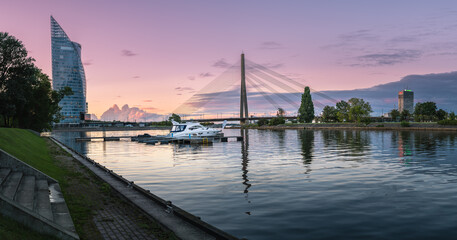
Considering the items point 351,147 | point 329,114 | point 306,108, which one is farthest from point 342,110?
point 351,147

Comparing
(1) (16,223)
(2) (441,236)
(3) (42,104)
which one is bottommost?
(2) (441,236)

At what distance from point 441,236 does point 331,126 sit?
145 m

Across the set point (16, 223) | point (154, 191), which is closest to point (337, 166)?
point (154, 191)

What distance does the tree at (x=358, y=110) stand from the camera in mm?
148125

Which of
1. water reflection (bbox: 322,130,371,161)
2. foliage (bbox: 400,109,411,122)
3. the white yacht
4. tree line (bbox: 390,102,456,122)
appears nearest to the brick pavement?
water reflection (bbox: 322,130,371,161)

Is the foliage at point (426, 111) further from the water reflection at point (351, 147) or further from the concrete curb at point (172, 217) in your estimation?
the concrete curb at point (172, 217)

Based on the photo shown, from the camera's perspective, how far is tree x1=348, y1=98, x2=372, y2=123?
148 m

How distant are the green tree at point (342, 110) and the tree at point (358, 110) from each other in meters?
6.10

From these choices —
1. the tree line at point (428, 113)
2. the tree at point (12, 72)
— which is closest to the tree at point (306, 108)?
the tree line at point (428, 113)

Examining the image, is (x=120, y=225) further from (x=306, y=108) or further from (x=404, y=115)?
(x=404, y=115)

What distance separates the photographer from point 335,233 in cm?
1156

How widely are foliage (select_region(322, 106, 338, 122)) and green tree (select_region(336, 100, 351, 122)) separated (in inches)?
107

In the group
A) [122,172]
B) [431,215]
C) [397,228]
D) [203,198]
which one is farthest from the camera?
[122,172]

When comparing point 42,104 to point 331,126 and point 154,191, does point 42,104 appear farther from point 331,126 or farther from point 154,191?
point 331,126
